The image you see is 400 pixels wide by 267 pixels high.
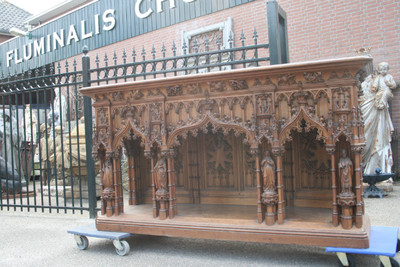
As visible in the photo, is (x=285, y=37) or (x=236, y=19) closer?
(x=285, y=37)

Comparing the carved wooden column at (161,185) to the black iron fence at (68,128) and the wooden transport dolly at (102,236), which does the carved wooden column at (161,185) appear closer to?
the wooden transport dolly at (102,236)

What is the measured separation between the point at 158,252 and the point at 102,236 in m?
0.73

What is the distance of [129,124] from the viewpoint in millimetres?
4844

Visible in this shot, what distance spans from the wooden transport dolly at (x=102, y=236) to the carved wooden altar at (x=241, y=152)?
120 millimetres

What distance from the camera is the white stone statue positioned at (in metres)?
8.63

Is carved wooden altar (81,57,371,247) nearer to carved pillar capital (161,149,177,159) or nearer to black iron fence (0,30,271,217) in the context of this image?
carved pillar capital (161,149,177,159)

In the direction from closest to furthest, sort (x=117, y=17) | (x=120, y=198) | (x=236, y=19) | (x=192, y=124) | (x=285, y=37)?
(x=192, y=124) → (x=120, y=198) → (x=285, y=37) → (x=236, y=19) → (x=117, y=17)

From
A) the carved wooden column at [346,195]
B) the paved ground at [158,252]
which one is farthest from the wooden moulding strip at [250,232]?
the paved ground at [158,252]

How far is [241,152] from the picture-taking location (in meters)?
5.20

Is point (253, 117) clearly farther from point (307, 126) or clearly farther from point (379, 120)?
point (379, 120)

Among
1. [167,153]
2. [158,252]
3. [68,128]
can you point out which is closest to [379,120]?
[167,153]

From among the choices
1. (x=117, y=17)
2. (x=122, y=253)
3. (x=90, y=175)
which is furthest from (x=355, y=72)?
(x=117, y=17)

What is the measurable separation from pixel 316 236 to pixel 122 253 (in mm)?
2353

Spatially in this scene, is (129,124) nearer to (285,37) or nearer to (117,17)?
(285,37)
